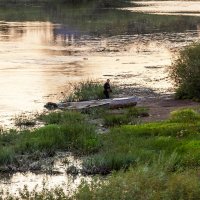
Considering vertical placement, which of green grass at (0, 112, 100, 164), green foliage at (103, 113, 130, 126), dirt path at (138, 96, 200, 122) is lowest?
dirt path at (138, 96, 200, 122)

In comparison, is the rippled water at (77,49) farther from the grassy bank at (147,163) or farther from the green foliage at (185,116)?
the grassy bank at (147,163)

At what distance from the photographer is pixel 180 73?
32.3m

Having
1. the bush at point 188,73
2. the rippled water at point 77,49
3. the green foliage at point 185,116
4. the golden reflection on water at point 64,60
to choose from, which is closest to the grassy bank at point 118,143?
the green foliage at point 185,116

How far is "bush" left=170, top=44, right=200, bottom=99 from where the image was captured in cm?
3125

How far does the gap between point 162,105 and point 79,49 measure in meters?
27.5

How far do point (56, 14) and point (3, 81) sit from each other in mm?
53282

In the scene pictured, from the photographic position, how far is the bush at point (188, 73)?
31.2 metres

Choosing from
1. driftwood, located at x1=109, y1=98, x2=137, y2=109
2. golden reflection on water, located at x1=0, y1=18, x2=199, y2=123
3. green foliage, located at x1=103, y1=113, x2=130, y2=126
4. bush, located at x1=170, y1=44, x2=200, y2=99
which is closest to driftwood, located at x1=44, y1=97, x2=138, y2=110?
driftwood, located at x1=109, y1=98, x2=137, y2=109

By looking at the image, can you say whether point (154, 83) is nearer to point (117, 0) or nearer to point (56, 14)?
point (56, 14)

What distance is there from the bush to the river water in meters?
4.63

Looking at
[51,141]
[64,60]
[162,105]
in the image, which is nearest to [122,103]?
[162,105]

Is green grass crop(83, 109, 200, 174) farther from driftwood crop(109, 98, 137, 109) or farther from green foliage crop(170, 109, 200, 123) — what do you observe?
driftwood crop(109, 98, 137, 109)

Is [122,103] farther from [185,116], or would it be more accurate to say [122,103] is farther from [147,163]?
[147,163]

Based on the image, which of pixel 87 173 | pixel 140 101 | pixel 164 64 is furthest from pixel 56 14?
pixel 87 173
